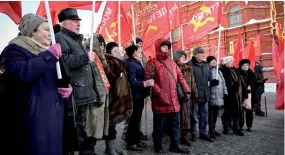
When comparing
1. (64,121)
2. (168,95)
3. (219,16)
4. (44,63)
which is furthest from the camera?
(219,16)

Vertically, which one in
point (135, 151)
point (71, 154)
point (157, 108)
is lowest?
point (135, 151)

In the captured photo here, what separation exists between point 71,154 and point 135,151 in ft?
5.97

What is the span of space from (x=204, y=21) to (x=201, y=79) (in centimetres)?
234

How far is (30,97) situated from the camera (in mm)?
2375

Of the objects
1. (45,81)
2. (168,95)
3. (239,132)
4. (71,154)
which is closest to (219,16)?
(239,132)

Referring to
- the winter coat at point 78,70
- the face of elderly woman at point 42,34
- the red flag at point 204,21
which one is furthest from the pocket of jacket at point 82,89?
the red flag at point 204,21

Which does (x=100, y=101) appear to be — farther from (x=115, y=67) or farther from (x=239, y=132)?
(x=239, y=132)

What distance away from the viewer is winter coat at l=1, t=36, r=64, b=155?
7.61 ft

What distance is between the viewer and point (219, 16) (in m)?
7.62

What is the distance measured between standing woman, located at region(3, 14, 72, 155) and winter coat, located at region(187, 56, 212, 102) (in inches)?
161

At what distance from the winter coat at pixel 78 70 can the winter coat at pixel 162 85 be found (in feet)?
5.64

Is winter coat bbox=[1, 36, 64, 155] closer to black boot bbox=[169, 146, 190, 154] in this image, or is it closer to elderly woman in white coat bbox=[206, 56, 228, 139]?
black boot bbox=[169, 146, 190, 154]

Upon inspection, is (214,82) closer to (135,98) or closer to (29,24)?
(135,98)

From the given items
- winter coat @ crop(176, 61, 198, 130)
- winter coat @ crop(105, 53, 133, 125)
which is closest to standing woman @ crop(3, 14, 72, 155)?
winter coat @ crop(105, 53, 133, 125)
